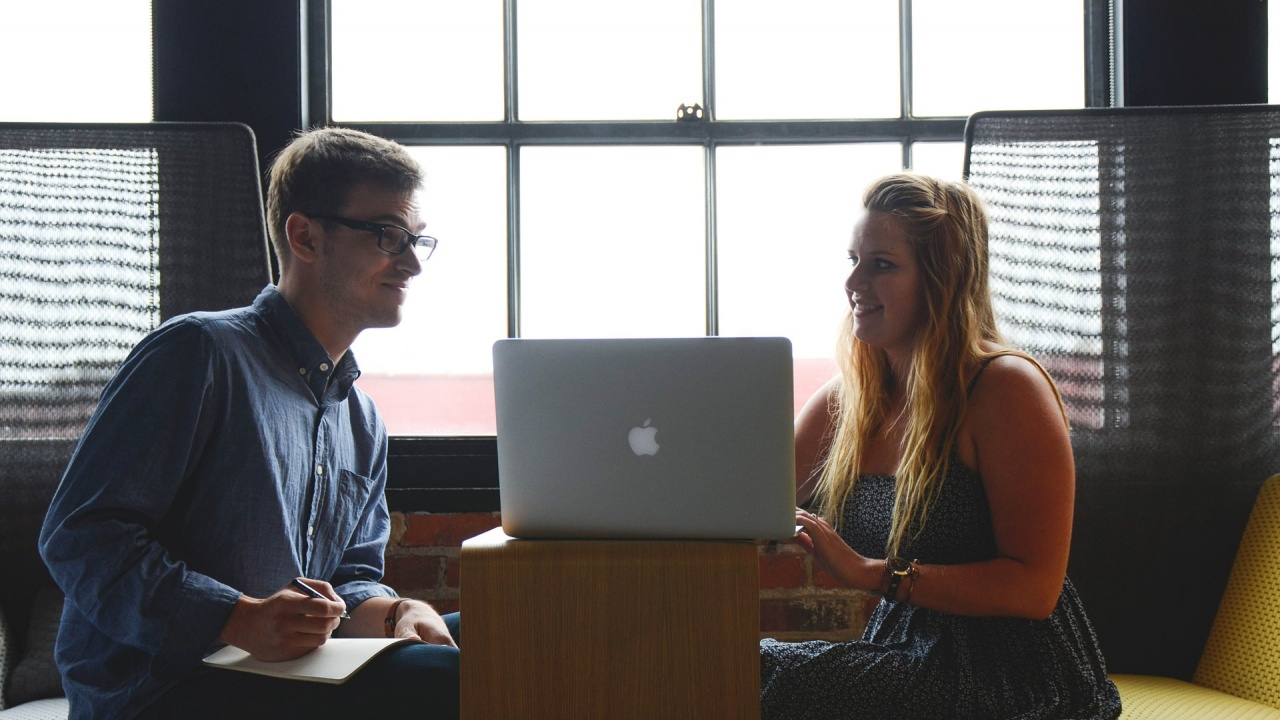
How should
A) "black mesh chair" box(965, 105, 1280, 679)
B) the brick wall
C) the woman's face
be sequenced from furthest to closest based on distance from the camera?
the brick wall
"black mesh chair" box(965, 105, 1280, 679)
the woman's face

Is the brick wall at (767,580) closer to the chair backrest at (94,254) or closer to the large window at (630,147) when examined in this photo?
the large window at (630,147)

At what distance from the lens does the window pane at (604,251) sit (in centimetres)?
206

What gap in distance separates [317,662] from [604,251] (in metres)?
1.18

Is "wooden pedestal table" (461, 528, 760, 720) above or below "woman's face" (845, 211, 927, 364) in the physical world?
below

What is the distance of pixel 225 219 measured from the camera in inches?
70.1

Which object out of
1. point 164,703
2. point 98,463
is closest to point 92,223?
point 98,463

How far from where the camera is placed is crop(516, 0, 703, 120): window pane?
6.79 ft

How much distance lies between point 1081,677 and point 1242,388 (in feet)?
2.72

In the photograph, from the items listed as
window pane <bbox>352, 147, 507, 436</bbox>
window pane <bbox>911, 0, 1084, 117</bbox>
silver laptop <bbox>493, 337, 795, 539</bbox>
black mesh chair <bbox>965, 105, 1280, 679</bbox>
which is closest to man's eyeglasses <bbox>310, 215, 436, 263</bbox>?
silver laptop <bbox>493, 337, 795, 539</bbox>

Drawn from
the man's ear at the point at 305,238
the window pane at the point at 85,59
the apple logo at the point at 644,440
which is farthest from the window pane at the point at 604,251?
the apple logo at the point at 644,440

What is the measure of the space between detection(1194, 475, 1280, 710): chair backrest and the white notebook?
144 cm

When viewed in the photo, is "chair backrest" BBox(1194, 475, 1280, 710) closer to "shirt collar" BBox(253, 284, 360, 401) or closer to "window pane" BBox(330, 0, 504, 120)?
"shirt collar" BBox(253, 284, 360, 401)

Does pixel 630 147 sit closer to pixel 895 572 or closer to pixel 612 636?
pixel 895 572

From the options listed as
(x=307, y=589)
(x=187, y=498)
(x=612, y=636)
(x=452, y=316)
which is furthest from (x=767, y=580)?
(x=187, y=498)
